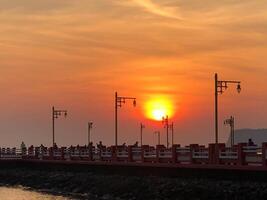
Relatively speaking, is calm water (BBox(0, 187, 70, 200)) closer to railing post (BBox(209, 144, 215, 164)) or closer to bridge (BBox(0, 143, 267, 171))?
bridge (BBox(0, 143, 267, 171))

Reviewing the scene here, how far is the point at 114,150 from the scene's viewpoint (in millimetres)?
57031

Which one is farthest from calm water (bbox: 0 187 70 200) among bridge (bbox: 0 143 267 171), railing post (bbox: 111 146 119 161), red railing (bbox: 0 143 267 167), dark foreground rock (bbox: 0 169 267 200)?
red railing (bbox: 0 143 267 167)

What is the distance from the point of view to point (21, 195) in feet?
196

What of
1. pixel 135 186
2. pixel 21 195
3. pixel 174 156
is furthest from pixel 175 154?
pixel 21 195

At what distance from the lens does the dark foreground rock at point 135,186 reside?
130ft

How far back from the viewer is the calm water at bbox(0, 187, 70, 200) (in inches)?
2195

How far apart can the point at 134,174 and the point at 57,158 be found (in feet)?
66.6

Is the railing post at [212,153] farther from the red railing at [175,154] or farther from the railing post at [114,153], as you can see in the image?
the railing post at [114,153]

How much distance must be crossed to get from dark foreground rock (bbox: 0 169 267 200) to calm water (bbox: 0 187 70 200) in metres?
1.50

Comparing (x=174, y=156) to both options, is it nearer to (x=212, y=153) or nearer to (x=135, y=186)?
(x=135, y=186)

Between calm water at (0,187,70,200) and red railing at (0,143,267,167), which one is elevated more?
red railing at (0,143,267,167)

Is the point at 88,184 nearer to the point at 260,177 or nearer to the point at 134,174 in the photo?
the point at 134,174

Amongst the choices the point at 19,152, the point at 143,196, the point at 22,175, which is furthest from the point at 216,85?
the point at 19,152

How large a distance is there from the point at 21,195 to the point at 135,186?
13.3 metres
